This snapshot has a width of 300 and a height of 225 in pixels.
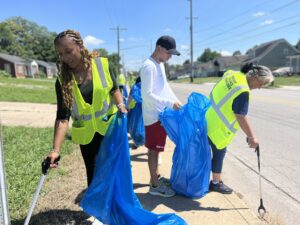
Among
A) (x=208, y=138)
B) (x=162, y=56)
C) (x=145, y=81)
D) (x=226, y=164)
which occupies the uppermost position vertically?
(x=162, y=56)

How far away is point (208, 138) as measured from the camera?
4.07 metres

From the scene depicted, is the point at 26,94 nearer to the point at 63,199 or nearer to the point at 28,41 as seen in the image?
the point at 63,199

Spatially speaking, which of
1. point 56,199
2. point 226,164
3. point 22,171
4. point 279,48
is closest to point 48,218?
point 56,199

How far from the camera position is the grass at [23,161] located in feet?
12.6

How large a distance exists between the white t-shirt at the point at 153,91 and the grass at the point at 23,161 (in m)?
1.72

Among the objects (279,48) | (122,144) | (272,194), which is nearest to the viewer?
(122,144)

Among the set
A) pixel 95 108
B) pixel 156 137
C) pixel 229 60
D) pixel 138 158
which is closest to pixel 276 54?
pixel 229 60

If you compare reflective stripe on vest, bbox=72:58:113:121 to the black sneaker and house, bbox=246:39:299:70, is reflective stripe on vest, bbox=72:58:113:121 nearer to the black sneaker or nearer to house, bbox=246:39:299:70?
the black sneaker

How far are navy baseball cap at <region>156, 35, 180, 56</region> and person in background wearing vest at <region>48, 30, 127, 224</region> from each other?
988 mm

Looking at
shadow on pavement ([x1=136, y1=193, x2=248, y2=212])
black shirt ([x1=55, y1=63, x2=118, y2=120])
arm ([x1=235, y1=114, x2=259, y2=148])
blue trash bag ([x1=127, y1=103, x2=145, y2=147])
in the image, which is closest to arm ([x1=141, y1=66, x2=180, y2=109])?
arm ([x1=235, y1=114, x2=259, y2=148])

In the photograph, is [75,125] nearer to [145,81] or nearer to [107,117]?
[107,117]

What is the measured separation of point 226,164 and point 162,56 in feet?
8.68

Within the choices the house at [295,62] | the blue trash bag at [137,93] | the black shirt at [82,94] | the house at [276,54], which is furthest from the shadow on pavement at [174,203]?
the house at [276,54]

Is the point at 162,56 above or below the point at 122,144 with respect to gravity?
above
